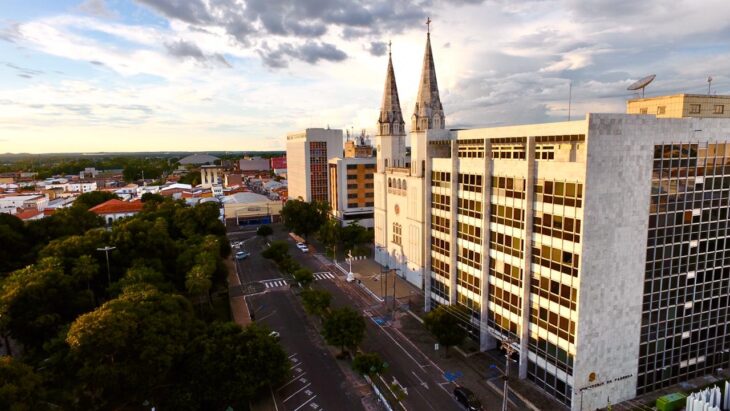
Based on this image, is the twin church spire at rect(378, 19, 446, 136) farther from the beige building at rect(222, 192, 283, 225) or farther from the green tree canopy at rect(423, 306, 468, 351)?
the beige building at rect(222, 192, 283, 225)

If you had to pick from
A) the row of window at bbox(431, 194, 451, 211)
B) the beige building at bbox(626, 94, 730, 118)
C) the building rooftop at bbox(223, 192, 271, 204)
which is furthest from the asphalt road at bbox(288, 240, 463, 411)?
the building rooftop at bbox(223, 192, 271, 204)

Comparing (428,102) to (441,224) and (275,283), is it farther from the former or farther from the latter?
(275,283)

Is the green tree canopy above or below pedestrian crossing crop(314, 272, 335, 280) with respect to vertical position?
above

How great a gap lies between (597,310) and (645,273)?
643cm

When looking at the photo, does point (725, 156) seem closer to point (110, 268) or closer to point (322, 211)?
point (110, 268)

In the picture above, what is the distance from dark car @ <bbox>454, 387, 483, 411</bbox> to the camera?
4062 centimetres

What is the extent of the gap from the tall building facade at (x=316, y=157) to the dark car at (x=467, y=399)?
323 feet

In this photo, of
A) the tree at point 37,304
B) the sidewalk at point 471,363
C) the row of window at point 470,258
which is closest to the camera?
the sidewalk at point 471,363

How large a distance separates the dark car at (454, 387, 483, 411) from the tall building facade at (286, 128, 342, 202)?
323 feet

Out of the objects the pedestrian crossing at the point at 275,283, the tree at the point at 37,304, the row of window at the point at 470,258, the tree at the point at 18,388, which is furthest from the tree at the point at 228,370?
the pedestrian crossing at the point at 275,283

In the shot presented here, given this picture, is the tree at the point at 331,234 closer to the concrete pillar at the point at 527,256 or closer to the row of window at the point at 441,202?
the row of window at the point at 441,202

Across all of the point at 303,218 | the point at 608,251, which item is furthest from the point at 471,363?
the point at 303,218

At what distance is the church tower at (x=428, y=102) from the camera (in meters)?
77.9

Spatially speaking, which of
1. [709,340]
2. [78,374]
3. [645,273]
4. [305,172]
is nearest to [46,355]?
[78,374]
